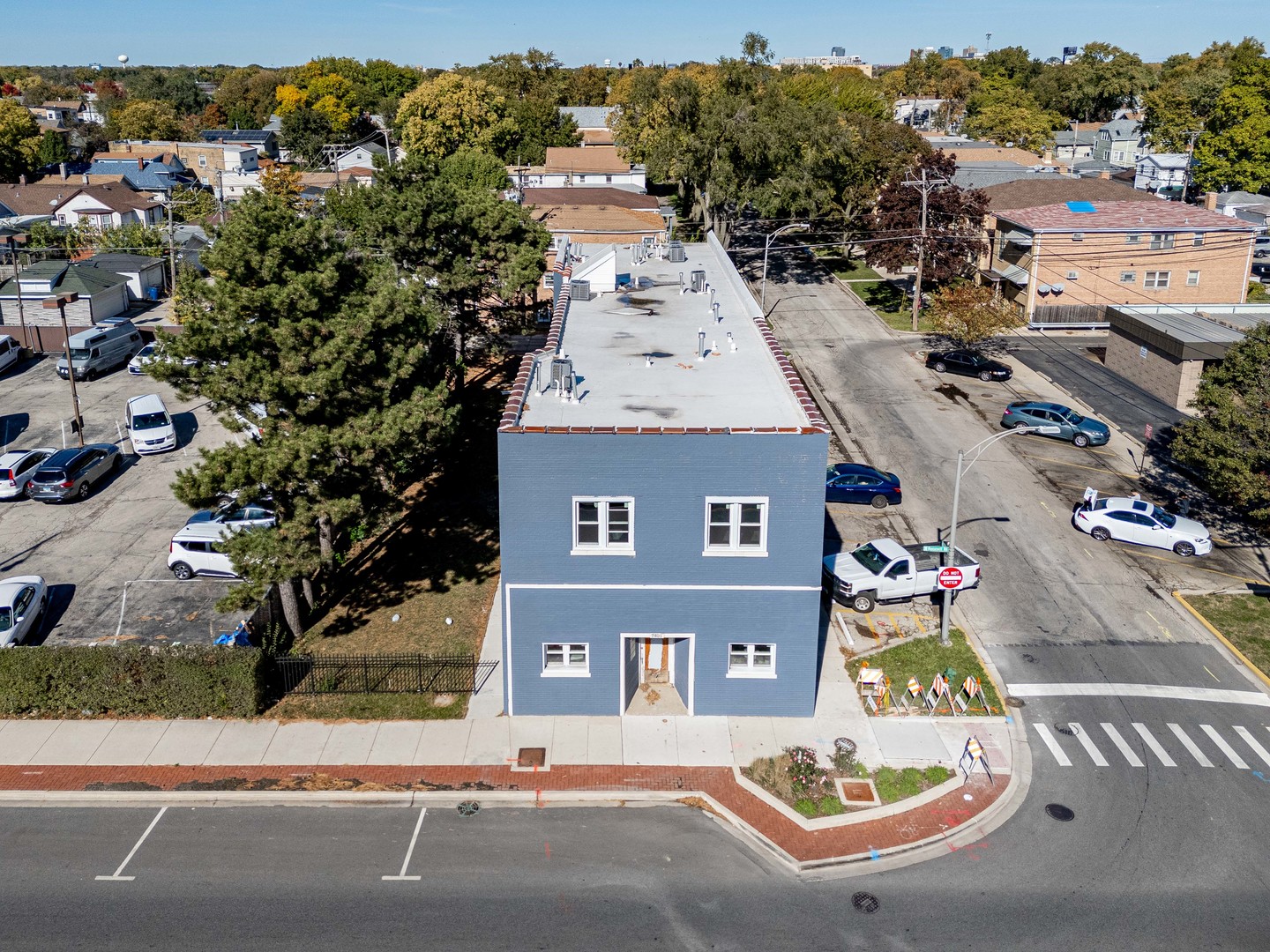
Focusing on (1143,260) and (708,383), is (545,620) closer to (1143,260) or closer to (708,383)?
(708,383)

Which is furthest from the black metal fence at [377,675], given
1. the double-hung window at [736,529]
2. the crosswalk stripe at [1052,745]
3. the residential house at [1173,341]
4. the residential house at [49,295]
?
the residential house at [49,295]

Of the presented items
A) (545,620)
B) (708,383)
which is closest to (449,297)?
(708,383)

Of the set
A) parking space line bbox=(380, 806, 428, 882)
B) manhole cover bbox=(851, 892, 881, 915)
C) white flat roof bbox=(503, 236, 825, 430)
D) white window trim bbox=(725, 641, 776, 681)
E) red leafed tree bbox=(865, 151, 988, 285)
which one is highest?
red leafed tree bbox=(865, 151, 988, 285)

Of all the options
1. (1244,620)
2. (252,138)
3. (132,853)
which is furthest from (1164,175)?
(252,138)

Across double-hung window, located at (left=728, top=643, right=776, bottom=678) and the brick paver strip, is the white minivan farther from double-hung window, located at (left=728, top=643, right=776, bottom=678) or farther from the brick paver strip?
double-hung window, located at (left=728, top=643, right=776, bottom=678)

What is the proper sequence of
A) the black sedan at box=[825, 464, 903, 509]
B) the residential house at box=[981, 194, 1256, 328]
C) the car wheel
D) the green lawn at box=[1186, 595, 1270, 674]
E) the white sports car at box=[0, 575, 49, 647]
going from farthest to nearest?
the residential house at box=[981, 194, 1256, 328] → the black sedan at box=[825, 464, 903, 509] → the car wheel → the green lawn at box=[1186, 595, 1270, 674] → the white sports car at box=[0, 575, 49, 647]

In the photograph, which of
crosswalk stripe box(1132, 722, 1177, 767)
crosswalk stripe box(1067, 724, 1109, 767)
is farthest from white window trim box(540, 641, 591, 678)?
crosswalk stripe box(1132, 722, 1177, 767)

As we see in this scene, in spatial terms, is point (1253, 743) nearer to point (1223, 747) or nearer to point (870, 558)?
point (1223, 747)
